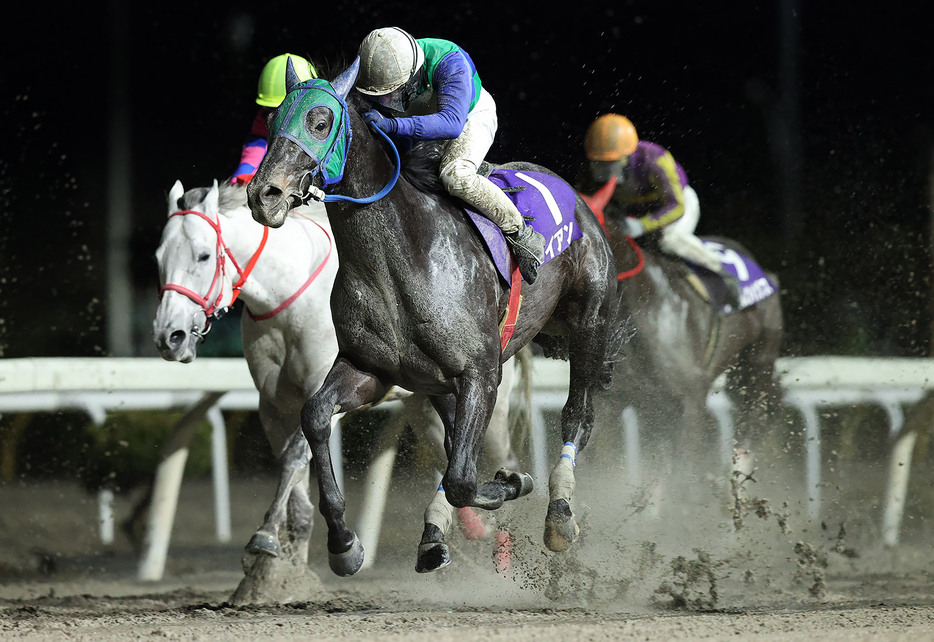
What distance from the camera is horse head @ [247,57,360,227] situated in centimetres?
289

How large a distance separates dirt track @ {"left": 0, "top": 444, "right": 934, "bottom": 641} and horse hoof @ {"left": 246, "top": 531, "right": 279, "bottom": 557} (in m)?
0.24

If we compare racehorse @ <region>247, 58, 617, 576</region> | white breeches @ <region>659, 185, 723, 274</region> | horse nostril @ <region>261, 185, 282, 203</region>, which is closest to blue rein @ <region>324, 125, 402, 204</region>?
racehorse @ <region>247, 58, 617, 576</region>

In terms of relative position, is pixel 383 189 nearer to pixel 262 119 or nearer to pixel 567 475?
pixel 567 475

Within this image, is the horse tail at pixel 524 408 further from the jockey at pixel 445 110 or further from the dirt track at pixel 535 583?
the jockey at pixel 445 110

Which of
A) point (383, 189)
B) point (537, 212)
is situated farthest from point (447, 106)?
point (537, 212)

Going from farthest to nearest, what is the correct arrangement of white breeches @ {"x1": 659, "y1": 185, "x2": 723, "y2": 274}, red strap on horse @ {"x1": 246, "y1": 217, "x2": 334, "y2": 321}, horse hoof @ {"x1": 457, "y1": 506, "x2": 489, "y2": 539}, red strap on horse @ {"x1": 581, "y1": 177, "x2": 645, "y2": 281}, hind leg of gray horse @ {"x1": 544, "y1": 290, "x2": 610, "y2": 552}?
1. white breeches @ {"x1": 659, "y1": 185, "x2": 723, "y2": 274}
2. red strap on horse @ {"x1": 581, "y1": 177, "x2": 645, "y2": 281}
3. horse hoof @ {"x1": 457, "y1": 506, "x2": 489, "y2": 539}
4. red strap on horse @ {"x1": 246, "y1": 217, "x2": 334, "y2": 321}
5. hind leg of gray horse @ {"x1": 544, "y1": 290, "x2": 610, "y2": 552}

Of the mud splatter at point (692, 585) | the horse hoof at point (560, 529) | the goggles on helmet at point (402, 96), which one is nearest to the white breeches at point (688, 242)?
the mud splatter at point (692, 585)

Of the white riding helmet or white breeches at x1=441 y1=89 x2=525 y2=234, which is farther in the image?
white breeches at x1=441 y1=89 x2=525 y2=234

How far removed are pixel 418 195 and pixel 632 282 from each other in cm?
242

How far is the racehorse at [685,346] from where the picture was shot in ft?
18.2

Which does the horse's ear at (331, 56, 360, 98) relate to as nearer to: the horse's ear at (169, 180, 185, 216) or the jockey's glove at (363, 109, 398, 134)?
the jockey's glove at (363, 109, 398, 134)

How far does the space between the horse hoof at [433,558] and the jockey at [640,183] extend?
2706 mm

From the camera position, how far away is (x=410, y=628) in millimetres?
3607

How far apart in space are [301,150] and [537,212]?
3.57 feet
